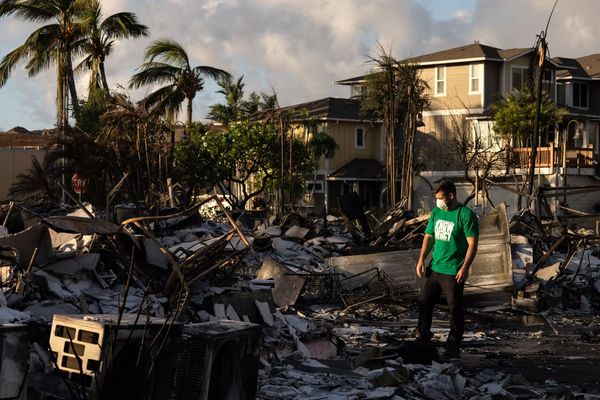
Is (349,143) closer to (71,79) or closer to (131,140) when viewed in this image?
(71,79)

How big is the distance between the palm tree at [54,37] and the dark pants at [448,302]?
37.1 meters

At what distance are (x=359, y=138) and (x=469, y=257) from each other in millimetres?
46200

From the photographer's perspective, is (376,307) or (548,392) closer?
(548,392)

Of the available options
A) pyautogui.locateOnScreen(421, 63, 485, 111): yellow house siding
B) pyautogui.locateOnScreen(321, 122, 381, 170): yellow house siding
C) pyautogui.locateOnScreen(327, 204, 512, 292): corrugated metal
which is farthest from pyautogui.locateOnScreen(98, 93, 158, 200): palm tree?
pyautogui.locateOnScreen(321, 122, 381, 170): yellow house siding

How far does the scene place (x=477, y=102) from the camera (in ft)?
165

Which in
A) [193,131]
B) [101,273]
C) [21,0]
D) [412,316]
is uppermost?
[21,0]

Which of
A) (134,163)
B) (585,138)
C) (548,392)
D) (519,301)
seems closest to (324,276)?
(519,301)

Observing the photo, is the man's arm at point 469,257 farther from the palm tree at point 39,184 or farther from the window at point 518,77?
the window at point 518,77

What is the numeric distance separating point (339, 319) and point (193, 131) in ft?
98.7

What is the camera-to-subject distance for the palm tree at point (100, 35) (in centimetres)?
4647

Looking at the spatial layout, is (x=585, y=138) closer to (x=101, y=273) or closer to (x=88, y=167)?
(x=88, y=167)

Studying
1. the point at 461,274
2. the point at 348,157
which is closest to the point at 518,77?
the point at 348,157

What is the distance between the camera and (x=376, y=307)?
522 inches

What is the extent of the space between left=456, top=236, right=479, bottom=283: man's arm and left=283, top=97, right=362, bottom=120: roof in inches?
1745
